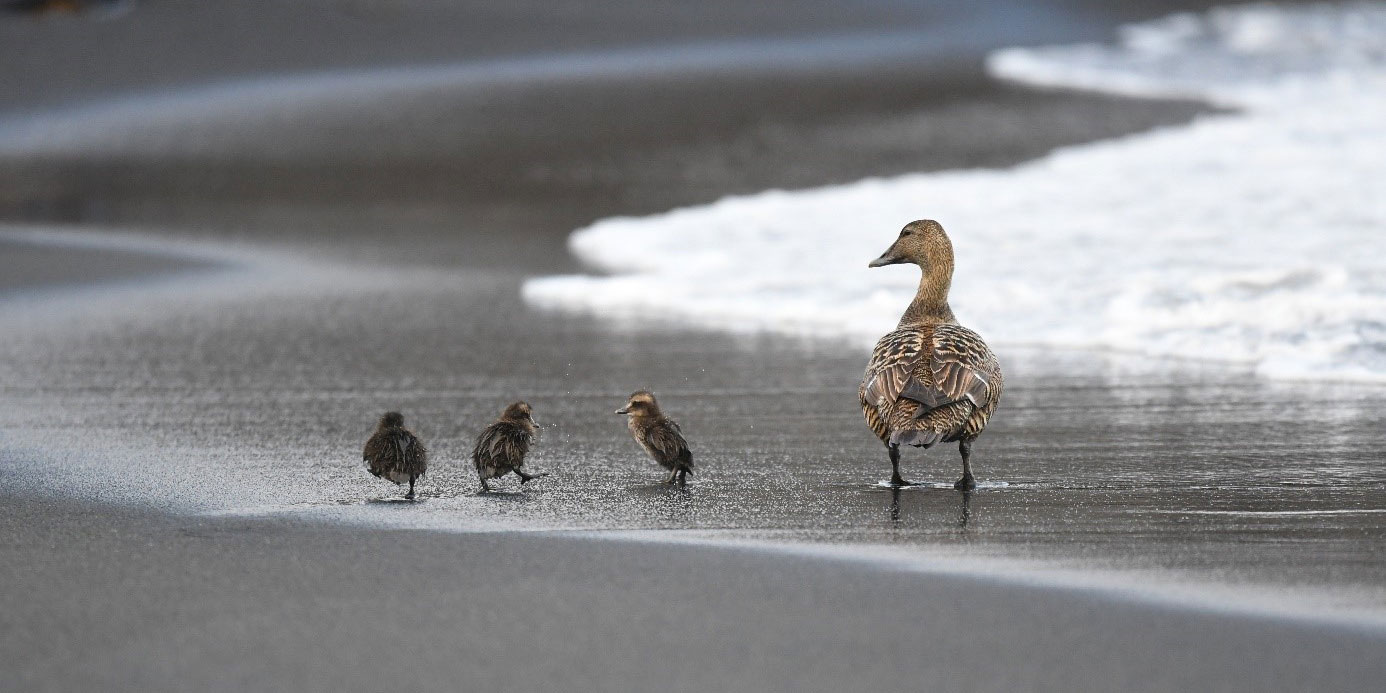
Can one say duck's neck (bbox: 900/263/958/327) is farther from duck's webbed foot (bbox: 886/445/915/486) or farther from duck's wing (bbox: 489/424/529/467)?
duck's wing (bbox: 489/424/529/467)

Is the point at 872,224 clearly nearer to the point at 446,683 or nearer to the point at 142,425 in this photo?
the point at 142,425

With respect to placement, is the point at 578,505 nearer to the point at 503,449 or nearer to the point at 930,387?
the point at 503,449

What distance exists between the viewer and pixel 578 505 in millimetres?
6406

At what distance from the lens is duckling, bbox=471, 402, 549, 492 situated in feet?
22.0

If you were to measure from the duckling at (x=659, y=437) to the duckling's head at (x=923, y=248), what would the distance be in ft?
4.30

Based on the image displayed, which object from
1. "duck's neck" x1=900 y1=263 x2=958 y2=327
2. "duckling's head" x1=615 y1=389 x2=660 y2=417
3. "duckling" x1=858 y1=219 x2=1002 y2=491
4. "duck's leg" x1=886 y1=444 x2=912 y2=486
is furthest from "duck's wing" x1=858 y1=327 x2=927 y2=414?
"duckling's head" x1=615 y1=389 x2=660 y2=417

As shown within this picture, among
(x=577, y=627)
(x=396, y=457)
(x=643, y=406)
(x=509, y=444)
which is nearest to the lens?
(x=577, y=627)

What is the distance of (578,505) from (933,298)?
6.94ft

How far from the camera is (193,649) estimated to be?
4625 mm

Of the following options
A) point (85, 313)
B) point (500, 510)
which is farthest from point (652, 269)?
point (500, 510)

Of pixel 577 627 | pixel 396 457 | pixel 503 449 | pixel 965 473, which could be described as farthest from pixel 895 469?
pixel 577 627

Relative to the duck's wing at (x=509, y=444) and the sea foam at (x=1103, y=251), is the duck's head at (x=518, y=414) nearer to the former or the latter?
the duck's wing at (x=509, y=444)

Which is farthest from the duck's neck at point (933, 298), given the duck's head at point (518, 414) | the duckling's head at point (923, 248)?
the duck's head at point (518, 414)

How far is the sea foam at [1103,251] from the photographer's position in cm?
1022
